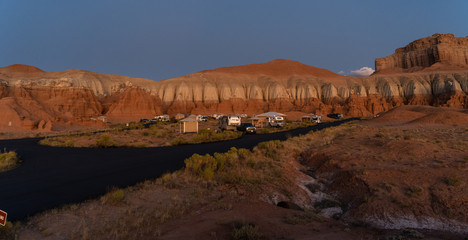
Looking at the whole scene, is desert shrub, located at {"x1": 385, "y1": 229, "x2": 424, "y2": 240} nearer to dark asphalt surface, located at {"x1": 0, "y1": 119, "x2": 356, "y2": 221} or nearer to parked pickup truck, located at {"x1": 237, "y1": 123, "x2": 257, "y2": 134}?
dark asphalt surface, located at {"x1": 0, "y1": 119, "x2": 356, "y2": 221}

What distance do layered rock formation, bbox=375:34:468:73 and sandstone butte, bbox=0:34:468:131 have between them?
2.16 ft

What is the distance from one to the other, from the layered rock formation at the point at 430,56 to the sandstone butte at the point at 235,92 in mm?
658

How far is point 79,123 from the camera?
176ft

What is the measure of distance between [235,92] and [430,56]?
104 metres

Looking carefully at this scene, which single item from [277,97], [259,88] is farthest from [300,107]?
[259,88]

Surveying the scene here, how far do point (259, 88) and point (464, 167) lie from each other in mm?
90503

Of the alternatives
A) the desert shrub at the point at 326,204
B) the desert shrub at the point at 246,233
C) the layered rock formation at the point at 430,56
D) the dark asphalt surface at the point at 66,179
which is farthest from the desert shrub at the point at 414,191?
the layered rock formation at the point at 430,56

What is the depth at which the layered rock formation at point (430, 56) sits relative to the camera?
122425 millimetres

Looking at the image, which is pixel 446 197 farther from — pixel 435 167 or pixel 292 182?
pixel 292 182

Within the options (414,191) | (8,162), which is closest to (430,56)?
(414,191)

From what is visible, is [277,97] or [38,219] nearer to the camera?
[38,219]

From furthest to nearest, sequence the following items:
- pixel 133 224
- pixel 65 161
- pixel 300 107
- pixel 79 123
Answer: pixel 300 107 < pixel 79 123 < pixel 65 161 < pixel 133 224

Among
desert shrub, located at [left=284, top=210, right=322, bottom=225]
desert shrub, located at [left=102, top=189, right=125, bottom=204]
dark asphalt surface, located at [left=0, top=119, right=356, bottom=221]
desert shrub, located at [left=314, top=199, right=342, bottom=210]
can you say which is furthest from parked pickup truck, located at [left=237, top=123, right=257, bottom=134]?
desert shrub, located at [left=102, top=189, right=125, bottom=204]

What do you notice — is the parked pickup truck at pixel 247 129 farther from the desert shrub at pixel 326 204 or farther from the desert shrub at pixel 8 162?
the desert shrub at pixel 8 162
